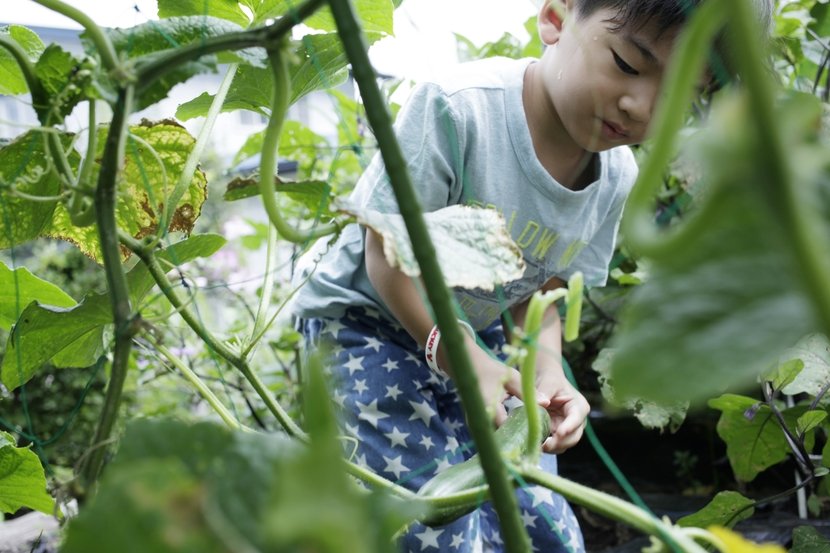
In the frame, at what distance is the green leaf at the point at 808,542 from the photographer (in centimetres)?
76

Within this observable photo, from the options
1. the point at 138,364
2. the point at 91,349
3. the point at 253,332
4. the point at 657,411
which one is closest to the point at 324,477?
the point at 253,332

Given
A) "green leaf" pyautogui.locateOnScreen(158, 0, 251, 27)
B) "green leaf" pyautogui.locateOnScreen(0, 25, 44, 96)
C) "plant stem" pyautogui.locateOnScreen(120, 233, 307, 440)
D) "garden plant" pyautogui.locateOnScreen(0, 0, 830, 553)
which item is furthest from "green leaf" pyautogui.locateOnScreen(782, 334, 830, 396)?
"green leaf" pyautogui.locateOnScreen(0, 25, 44, 96)

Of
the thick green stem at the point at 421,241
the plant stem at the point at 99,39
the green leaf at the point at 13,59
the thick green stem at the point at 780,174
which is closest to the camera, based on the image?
the thick green stem at the point at 780,174

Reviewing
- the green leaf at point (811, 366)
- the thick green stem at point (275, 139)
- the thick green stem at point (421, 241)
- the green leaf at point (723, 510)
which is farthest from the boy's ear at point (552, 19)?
the thick green stem at point (421, 241)

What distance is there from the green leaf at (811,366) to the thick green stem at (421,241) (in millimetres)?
710

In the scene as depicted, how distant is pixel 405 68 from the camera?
1.08 m

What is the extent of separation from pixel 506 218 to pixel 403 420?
303 millimetres

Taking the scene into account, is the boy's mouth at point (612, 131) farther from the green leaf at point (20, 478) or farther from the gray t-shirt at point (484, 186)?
the green leaf at point (20, 478)

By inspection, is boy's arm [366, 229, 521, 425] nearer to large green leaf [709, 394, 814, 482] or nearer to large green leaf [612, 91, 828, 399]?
large green leaf [709, 394, 814, 482]

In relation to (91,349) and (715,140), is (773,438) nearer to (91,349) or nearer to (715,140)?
(91,349)

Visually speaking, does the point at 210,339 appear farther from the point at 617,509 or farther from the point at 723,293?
the point at 723,293

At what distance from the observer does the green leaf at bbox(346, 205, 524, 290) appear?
0.41 meters

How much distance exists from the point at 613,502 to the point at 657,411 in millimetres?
741

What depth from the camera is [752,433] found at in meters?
1.02
